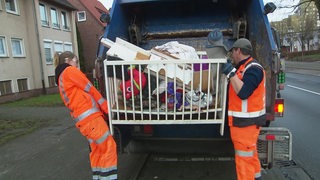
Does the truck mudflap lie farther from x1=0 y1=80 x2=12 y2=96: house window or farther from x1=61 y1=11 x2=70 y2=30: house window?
x1=61 y1=11 x2=70 y2=30: house window

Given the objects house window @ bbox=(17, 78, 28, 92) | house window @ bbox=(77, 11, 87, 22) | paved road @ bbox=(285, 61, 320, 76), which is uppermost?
house window @ bbox=(77, 11, 87, 22)

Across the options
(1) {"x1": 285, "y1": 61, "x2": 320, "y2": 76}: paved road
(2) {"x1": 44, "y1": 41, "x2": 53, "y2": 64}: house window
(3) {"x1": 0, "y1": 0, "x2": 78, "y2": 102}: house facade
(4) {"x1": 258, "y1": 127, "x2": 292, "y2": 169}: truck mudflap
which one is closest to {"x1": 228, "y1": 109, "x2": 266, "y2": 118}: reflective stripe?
(4) {"x1": 258, "y1": 127, "x2": 292, "y2": 169}: truck mudflap

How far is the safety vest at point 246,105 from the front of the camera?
9.95ft

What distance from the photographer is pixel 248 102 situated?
3.05 metres

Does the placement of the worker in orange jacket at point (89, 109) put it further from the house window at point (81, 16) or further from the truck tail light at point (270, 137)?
the house window at point (81, 16)

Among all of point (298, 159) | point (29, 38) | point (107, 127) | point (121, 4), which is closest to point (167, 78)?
point (107, 127)

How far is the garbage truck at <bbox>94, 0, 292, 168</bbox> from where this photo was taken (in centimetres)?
289

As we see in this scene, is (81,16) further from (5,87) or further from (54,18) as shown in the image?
(5,87)

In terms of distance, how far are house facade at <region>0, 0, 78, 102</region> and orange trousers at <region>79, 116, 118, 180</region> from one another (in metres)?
13.3

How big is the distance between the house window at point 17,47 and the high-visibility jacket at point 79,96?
15103 mm

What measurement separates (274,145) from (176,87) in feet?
4.11

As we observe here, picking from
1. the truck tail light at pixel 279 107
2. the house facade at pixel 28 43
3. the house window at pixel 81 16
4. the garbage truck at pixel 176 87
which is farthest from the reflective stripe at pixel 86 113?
the house window at pixel 81 16

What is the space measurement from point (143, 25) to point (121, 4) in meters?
0.64

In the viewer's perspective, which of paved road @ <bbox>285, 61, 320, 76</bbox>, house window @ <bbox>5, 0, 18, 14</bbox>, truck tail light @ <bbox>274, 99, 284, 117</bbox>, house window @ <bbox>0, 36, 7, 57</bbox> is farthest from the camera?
paved road @ <bbox>285, 61, 320, 76</bbox>
